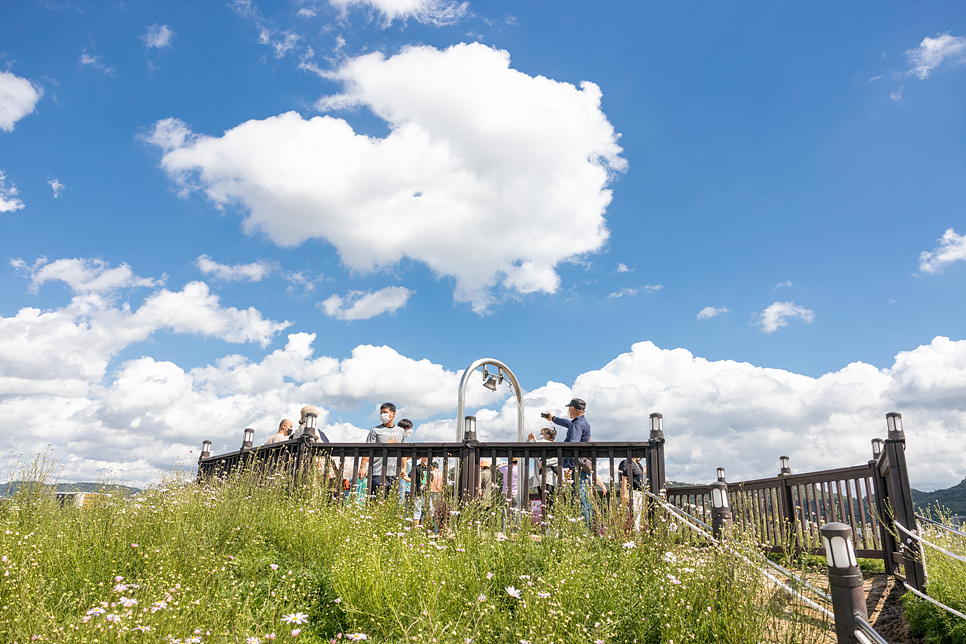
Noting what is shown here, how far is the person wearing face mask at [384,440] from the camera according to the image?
8.30 meters

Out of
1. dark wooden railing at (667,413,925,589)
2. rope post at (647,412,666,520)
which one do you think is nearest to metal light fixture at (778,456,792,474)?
dark wooden railing at (667,413,925,589)

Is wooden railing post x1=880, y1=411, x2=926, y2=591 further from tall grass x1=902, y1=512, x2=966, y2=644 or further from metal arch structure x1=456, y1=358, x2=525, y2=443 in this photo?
metal arch structure x1=456, y1=358, x2=525, y2=443

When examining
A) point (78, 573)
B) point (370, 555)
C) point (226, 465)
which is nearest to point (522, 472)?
point (370, 555)

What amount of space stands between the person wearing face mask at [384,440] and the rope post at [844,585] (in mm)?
5804

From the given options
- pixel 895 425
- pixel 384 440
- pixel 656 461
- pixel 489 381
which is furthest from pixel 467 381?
pixel 895 425

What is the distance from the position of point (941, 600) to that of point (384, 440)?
22.9 feet

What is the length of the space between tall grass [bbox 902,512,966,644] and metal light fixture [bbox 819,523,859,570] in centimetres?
245

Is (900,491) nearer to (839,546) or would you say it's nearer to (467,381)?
(839,546)

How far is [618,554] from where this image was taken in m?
4.59

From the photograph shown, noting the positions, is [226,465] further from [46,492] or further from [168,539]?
[168,539]

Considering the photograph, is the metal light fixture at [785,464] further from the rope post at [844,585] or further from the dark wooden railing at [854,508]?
the rope post at [844,585]


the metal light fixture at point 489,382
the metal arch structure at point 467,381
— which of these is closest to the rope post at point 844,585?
the metal arch structure at point 467,381

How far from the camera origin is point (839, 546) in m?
3.24

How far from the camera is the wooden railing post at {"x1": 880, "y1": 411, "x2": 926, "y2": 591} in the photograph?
6.07 meters
